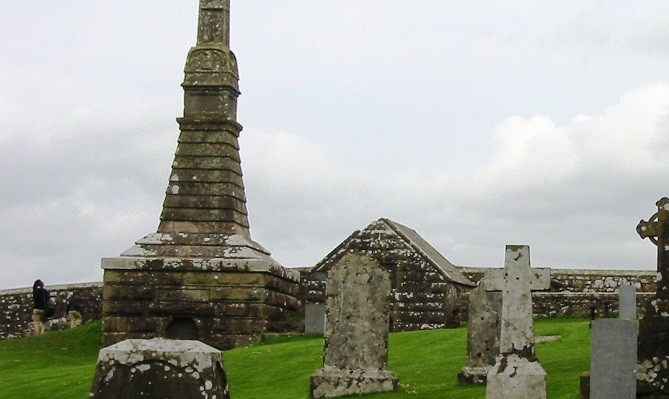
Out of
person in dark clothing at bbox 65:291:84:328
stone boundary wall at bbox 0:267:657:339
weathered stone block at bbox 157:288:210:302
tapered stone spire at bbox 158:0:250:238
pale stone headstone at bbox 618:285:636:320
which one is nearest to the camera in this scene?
pale stone headstone at bbox 618:285:636:320

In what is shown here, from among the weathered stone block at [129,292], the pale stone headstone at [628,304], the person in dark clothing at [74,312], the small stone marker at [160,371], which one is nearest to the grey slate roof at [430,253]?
the weathered stone block at [129,292]

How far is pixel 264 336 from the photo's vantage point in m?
28.0

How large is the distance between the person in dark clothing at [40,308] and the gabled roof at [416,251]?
277 inches

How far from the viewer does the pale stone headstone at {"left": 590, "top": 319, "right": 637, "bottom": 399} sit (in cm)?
1386

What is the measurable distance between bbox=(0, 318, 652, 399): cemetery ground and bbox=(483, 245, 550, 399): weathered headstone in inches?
54.5

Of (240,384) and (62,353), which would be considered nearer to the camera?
(240,384)

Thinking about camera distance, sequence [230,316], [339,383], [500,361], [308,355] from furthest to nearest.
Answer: [230,316]
[308,355]
[339,383]
[500,361]

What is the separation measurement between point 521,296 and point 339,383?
394 cm

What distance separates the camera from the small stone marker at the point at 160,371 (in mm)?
8422

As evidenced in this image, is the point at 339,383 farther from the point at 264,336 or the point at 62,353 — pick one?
the point at 62,353

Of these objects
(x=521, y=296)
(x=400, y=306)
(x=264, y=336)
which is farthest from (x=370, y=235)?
(x=521, y=296)

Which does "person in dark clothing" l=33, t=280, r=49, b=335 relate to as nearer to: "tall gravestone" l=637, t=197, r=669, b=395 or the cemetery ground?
the cemetery ground

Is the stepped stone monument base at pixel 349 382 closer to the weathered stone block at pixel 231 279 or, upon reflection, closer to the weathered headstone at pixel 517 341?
the weathered headstone at pixel 517 341

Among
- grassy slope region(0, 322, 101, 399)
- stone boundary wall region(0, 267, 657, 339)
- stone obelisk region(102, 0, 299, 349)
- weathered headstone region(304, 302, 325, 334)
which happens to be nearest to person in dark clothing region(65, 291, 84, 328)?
stone boundary wall region(0, 267, 657, 339)
